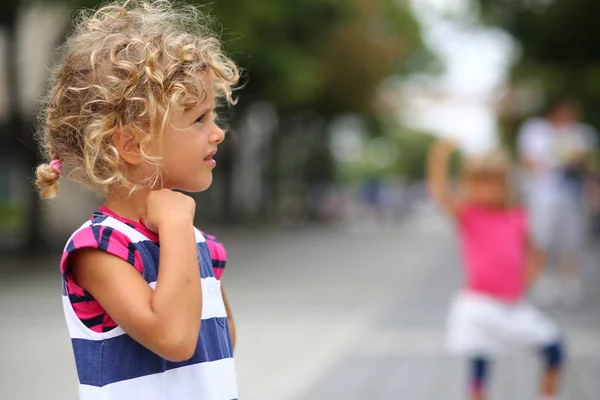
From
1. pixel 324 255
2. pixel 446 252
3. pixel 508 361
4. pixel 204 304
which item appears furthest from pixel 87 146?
pixel 446 252

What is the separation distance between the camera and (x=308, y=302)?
31.4 feet

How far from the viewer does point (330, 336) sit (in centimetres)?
741

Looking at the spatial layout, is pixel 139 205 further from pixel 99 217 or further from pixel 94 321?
pixel 94 321

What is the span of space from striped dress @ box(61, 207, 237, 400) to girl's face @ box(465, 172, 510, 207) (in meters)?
3.09

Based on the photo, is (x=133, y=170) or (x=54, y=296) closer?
(x=133, y=170)

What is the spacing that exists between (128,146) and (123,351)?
14.7 inches

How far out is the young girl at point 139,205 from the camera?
1.54 metres

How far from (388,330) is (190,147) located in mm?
6211

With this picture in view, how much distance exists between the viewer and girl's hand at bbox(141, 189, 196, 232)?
62.4 inches

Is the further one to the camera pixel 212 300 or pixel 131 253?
pixel 212 300

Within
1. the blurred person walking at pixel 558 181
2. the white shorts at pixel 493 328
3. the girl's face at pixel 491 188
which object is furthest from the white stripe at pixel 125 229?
the blurred person walking at pixel 558 181

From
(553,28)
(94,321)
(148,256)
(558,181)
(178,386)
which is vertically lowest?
(178,386)

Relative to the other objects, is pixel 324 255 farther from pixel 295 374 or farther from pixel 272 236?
pixel 295 374

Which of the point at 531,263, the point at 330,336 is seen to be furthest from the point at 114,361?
the point at 330,336
